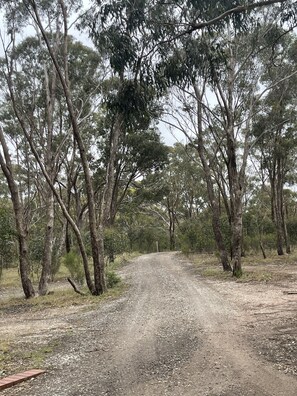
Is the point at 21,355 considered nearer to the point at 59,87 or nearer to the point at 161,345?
the point at 161,345

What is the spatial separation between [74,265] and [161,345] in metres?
9.49

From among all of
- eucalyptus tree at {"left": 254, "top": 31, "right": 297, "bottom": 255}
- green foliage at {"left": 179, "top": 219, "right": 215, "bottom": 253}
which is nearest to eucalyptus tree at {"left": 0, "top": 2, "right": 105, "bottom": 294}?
eucalyptus tree at {"left": 254, "top": 31, "right": 297, "bottom": 255}

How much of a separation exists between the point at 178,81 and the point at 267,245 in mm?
26068

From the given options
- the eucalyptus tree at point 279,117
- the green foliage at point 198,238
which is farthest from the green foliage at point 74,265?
the green foliage at point 198,238

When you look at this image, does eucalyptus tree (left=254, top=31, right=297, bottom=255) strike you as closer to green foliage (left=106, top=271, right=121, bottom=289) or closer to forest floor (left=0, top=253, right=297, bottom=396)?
green foliage (left=106, top=271, right=121, bottom=289)

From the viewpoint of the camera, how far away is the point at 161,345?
6.00 metres

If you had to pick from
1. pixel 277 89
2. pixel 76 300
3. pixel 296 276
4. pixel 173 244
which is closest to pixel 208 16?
pixel 76 300

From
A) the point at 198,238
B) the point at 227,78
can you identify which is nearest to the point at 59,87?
the point at 227,78

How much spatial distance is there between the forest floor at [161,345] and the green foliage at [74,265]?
3577 mm

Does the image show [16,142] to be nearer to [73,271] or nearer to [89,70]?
[89,70]

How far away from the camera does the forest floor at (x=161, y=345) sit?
4.35m

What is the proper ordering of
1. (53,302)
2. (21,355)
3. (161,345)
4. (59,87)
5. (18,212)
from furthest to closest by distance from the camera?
(59,87), (18,212), (53,302), (21,355), (161,345)

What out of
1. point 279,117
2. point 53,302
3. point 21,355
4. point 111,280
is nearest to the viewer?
point 21,355

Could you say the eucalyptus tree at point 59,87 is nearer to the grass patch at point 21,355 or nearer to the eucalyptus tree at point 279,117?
the grass patch at point 21,355
